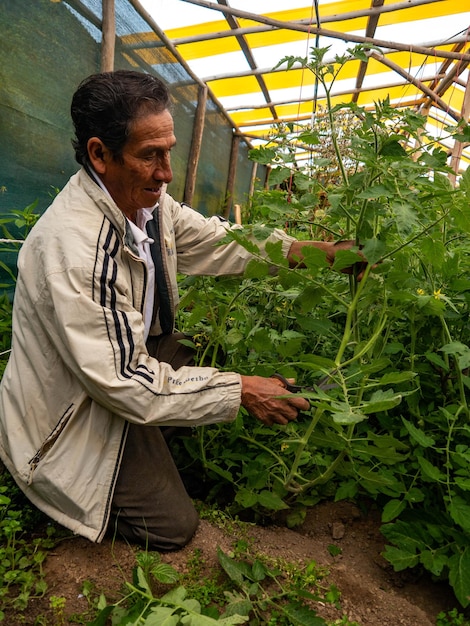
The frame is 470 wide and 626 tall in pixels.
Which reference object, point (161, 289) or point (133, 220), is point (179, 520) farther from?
point (133, 220)

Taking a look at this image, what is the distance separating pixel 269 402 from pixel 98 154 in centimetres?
102

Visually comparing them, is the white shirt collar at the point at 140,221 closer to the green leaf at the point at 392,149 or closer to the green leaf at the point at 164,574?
the green leaf at the point at 392,149

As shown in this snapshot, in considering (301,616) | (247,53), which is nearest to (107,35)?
(247,53)

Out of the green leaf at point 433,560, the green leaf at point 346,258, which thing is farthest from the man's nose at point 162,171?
the green leaf at point 433,560

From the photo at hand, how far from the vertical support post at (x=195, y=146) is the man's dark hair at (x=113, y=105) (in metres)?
4.59

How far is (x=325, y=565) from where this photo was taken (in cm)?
171

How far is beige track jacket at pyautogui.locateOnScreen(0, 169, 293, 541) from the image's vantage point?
1.55 meters

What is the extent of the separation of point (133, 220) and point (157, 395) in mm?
770

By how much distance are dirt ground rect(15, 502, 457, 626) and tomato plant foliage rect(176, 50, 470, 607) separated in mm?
101

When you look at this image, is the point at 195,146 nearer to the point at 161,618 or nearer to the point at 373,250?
the point at 373,250

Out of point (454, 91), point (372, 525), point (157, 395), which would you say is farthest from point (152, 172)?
point (454, 91)

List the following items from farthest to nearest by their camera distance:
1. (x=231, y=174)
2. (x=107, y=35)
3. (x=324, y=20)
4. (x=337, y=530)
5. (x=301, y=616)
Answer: (x=231, y=174) < (x=324, y=20) < (x=107, y=35) < (x=337, y=530) < (x=301, y=616)

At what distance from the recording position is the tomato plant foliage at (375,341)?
1.44 meters

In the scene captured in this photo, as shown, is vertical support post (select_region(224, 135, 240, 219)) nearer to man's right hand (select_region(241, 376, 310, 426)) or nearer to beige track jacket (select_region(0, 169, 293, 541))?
beige track jacket (select_region(0, 169, 293, 541))
